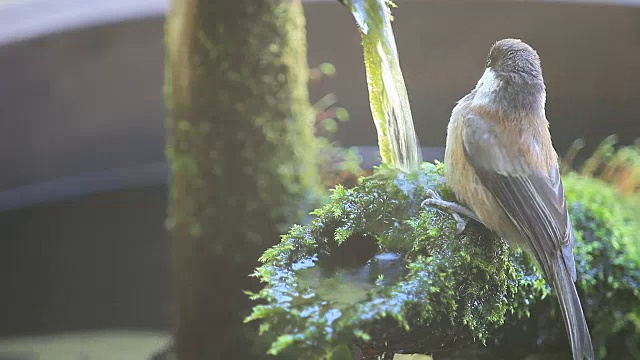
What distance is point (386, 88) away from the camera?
118 centimetres

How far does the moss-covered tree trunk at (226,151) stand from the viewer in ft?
4.12

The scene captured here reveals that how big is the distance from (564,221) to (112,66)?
1.04m

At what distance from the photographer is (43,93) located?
150 cm

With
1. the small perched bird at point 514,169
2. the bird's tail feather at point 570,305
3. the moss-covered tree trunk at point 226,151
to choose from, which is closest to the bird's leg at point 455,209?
the small perched bird at point 514,169

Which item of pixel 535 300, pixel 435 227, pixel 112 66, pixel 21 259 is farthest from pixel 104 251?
pixel 535 300

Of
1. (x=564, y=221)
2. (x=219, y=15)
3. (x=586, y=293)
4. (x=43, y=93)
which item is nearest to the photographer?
(x=564, y=221)

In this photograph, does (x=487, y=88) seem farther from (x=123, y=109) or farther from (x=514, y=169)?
(x=123, y=109)

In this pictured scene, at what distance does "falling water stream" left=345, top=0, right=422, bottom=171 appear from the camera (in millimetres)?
1170

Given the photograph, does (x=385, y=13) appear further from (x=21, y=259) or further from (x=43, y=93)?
(x=21, y=259)

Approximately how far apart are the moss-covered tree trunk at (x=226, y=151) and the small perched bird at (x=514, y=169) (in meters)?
0.37

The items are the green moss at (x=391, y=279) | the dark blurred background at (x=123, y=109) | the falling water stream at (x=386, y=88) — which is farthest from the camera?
the dark blurred background at (x=123, y=109)

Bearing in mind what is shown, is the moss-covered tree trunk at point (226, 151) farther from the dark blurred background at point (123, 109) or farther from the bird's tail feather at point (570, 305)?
the bird's tail feather at point (570, 305)

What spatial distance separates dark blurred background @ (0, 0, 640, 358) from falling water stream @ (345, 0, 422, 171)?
0.04 meters

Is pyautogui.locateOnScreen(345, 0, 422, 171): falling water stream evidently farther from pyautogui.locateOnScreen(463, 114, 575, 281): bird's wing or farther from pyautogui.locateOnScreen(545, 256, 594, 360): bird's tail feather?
pyautogui.locateOnScreen(545, 256, 594, 360): bird's tail feather
